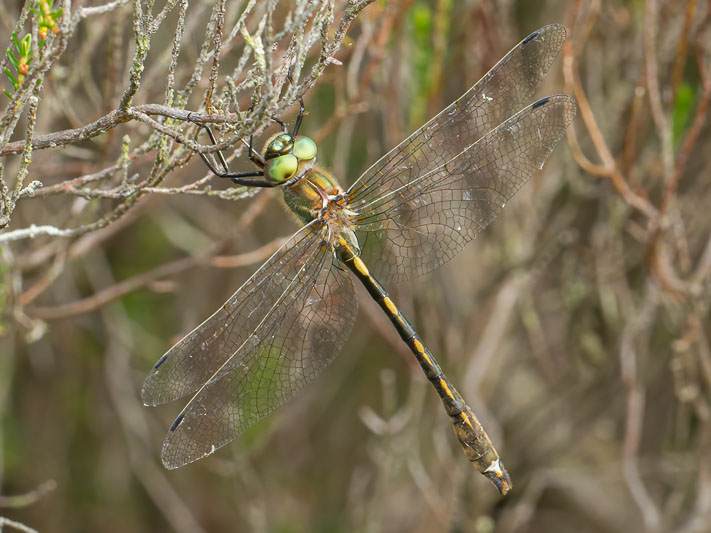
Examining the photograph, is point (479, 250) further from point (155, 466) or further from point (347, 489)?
point (155, 466)

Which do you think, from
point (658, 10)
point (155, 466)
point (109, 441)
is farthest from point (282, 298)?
point (109, 441)

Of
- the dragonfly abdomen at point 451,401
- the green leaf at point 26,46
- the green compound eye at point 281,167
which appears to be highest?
the green leaf at point 26,46

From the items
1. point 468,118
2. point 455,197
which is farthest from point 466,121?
point 455,197

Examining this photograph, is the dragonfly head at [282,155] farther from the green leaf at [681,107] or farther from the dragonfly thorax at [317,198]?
the green leaf at [681,107]

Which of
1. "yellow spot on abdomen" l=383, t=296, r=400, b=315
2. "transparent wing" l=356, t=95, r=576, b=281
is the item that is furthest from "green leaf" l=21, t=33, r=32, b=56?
"yellow spot on abdomen" l=383, t=296, r=400, b=315

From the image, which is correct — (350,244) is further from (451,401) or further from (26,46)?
(26,46)

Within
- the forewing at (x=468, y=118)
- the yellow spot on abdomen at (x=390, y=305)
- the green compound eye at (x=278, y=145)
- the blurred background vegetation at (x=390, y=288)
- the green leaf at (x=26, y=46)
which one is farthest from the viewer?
the yellow spot on abdomen at (x=390, y=305)

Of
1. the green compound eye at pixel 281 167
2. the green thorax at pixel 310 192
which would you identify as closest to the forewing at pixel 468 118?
the green thorax at pixel 310 192
